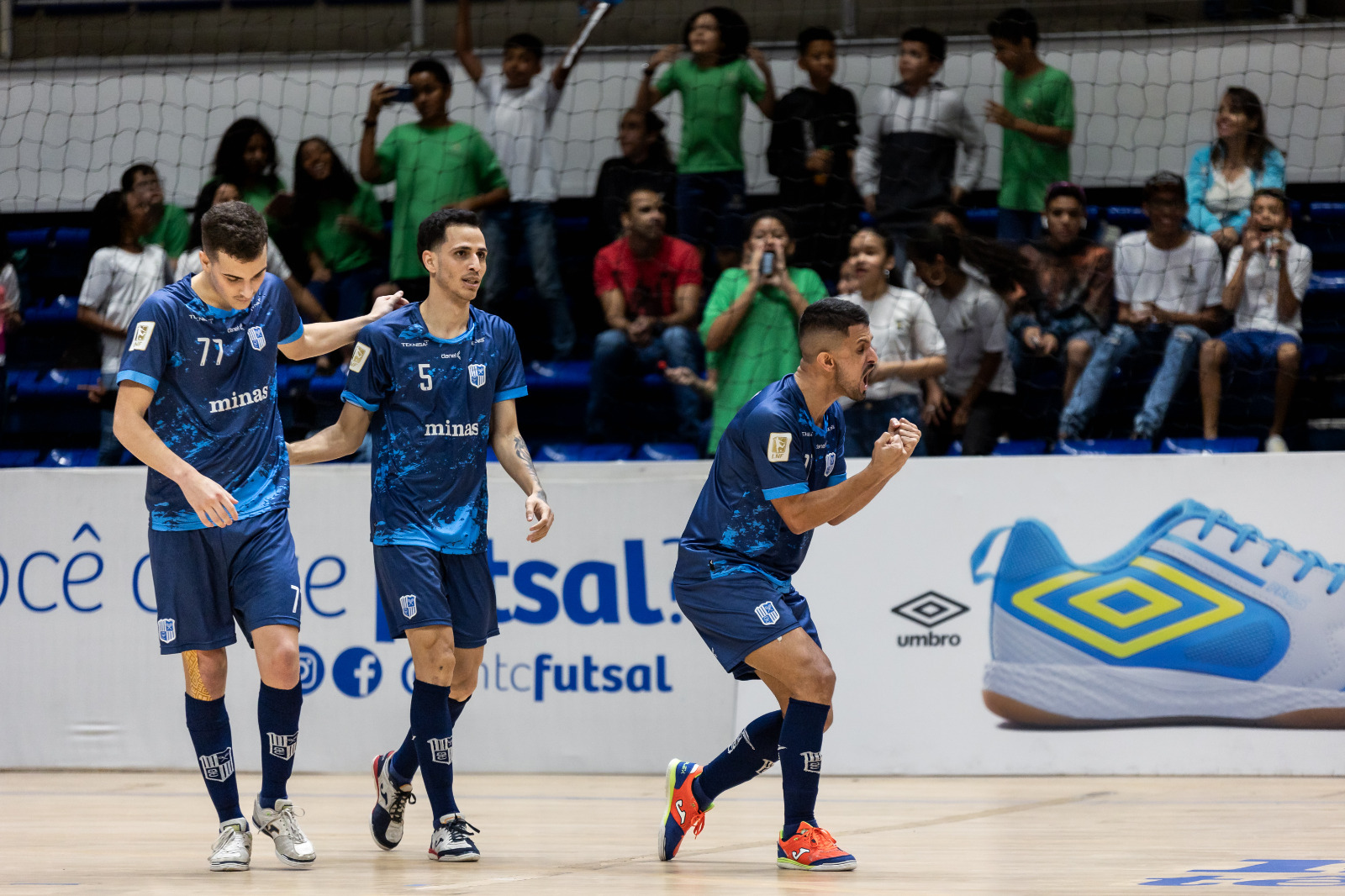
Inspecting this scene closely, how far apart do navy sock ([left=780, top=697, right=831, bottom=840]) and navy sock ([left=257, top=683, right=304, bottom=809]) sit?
61.4 inches

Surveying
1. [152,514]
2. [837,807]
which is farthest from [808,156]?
[152,514]

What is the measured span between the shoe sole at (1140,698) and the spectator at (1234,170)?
2591 mm

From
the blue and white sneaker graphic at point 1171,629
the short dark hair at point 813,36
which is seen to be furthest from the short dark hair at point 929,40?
the blue and white sneaker graphic at point 1171,629

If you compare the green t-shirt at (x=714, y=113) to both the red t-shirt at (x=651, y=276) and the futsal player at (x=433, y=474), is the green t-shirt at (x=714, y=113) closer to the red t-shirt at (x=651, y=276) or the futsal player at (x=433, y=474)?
the red t-shirt at (x=651, y=276)

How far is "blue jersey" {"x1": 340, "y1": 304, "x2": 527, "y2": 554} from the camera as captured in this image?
4.92 metres

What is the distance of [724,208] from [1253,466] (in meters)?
3.64

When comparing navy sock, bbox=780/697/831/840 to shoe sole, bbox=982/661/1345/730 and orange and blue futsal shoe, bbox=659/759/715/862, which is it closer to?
orange and blue futsal shoe, bbox=659/759/715/862

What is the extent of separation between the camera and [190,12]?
40.1 ft

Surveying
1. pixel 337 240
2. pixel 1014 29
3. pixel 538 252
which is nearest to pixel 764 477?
pixel 538 252

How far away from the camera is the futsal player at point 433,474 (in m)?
4.87

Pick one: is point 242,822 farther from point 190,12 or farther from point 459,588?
point 190,12

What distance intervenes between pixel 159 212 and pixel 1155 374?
6.03 m

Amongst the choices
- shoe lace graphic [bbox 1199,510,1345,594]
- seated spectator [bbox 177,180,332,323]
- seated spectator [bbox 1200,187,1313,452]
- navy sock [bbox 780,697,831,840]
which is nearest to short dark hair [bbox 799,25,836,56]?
seated spectator [bbox 1200,187,1313,452]

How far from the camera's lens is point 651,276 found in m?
8.51
